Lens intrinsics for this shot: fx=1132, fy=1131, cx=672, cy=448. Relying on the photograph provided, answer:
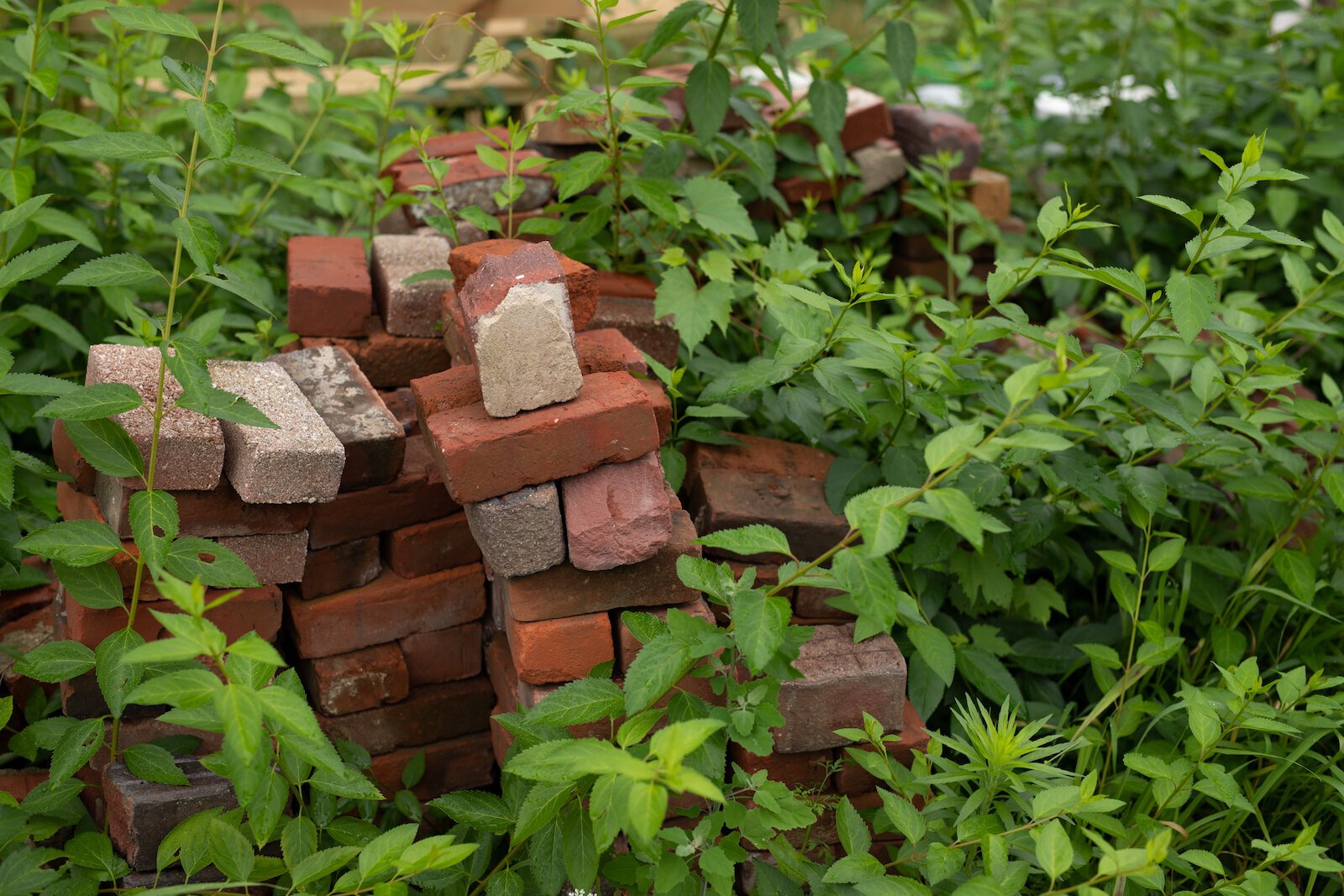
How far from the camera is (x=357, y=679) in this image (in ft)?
8.22

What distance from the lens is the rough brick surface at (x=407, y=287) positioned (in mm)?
2834

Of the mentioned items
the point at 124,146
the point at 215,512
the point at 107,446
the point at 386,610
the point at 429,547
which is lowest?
the point at 386,610

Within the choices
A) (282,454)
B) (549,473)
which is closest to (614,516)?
(549,473)

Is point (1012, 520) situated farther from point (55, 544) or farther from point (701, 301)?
point (55, 544)

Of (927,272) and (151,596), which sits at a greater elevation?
(151,596)

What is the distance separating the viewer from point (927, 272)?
13.7 ft

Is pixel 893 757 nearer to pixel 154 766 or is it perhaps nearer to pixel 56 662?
pixel 154 766

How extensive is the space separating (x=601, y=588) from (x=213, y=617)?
801 mm

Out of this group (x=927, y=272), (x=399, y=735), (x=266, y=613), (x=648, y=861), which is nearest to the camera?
(x=648, y=861)

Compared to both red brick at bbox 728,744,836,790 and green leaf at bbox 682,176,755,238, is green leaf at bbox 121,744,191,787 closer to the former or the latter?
red brick at bbox 728,744,836,790

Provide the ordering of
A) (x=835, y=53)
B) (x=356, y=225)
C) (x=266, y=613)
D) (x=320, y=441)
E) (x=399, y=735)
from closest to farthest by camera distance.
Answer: (x=320, y=441)
(x=266, y=613)
(x=399, y=735)
(x=356, y=225)
(x=835, y=53)

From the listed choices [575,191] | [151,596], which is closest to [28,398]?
[151,596]

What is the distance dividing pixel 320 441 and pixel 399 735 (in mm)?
780

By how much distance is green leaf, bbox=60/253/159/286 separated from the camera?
2.03 metres
